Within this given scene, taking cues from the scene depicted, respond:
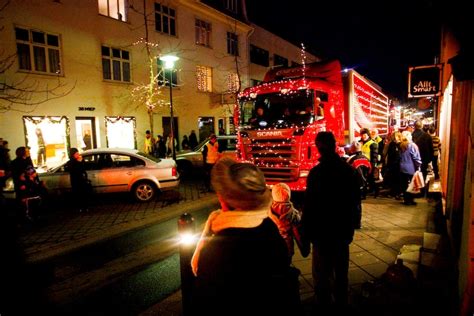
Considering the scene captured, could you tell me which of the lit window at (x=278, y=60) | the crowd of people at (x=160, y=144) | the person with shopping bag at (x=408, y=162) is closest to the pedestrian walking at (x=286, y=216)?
the person with shopping bag at (x=408, y=162)

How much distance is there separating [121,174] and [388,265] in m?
7.55

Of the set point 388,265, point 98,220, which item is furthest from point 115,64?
point 388,265

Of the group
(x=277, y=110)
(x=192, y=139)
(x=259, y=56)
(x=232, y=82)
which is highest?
(x=259, y=56)

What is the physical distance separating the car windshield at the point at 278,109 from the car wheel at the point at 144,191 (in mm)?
3472

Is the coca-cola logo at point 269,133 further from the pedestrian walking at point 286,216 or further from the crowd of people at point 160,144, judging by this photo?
the crowd of people at point 160,144

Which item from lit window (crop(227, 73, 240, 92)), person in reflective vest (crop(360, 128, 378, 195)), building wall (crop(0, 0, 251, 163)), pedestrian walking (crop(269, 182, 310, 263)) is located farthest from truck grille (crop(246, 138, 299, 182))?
lit window (crop(227, 73, 240, 92))

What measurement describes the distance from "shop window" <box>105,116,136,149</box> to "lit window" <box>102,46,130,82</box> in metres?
2.27

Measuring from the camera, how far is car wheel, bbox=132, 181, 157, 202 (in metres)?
9.68

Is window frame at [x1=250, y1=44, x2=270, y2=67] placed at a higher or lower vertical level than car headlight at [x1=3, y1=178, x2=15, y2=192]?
higher

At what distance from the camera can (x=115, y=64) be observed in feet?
57.5

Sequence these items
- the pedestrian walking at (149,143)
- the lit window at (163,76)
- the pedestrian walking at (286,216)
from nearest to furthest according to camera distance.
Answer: the pedestrian walking at (286,216) < the pedestrian walking at (149,143) < the lit window at (163,76)

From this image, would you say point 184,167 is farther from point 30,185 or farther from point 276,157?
point 30,185

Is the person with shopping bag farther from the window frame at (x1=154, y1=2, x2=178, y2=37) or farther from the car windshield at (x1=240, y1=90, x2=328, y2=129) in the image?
the window frame at (x1=154, y1=2, x2=178, y2=37)

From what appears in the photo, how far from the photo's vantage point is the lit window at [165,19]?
1986 centimetres
